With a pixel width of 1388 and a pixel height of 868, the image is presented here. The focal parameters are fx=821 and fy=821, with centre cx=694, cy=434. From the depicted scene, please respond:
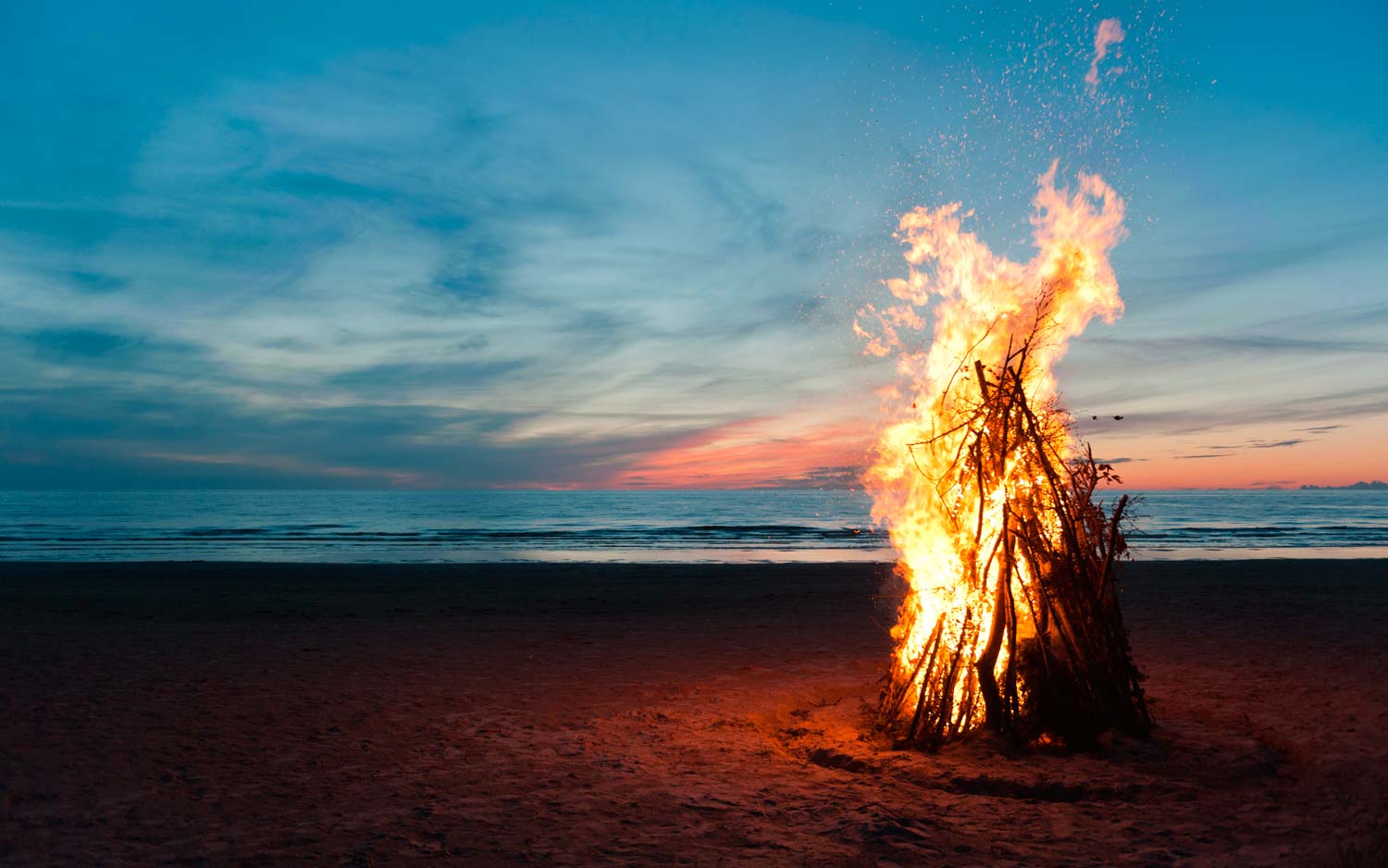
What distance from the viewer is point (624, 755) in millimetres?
6953

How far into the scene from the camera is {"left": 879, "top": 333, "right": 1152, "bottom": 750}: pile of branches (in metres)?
6.56

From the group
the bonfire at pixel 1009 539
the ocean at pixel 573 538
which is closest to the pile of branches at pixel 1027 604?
the bonfire at pixel 1009 539

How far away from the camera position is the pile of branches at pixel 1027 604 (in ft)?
21.5

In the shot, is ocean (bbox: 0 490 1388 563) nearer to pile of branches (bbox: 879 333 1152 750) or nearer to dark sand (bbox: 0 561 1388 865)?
dark sand (bbox: 0 561 1388 865)

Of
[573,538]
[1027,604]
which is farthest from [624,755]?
[573,538]

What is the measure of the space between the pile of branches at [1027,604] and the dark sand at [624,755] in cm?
32

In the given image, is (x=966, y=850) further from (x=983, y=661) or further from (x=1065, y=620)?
(x=1065, y=620)

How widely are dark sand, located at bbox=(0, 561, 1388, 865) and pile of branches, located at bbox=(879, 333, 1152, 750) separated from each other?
12.5 inches

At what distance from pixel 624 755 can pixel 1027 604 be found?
360cm

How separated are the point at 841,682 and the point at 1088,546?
382 cm

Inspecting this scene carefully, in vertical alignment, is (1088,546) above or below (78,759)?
above

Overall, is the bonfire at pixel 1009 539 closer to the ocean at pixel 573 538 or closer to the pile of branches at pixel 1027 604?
the pile of branches at pixel 1027 604

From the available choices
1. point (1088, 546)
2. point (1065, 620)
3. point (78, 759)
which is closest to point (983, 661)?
point (1065, 620)

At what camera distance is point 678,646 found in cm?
1224
